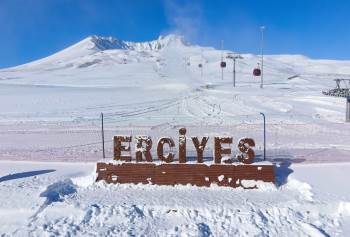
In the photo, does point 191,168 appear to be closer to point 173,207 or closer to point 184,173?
point 184,173

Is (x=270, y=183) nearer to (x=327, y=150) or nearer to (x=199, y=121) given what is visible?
(x=327, y=150)

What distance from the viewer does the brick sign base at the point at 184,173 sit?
36.6 ft

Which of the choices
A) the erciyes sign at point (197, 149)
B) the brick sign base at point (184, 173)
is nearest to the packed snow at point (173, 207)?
the brick sign base at point (184, 173)

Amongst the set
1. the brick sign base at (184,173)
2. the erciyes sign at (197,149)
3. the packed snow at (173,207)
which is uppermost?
the erciyes sign at (197,149)

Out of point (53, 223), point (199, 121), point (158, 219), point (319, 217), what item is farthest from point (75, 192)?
point (199, 121)

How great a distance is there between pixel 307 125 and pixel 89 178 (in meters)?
14.2

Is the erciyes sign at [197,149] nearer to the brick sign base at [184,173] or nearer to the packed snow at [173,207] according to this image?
the brick sign base at [184,173]

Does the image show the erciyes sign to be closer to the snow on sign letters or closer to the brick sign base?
the snow on sign letters

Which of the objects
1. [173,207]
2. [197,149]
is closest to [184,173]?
[197,149]

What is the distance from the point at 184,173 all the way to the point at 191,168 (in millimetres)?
240

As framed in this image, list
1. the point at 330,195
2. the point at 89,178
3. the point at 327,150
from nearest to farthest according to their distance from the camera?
the point at 330,195
the point at 89,178
the point at 327,150

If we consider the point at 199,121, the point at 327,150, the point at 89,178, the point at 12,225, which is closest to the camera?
the point at 12,225

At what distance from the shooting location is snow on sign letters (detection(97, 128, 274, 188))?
11.2 meters

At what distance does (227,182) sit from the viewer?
11180 millimetres
